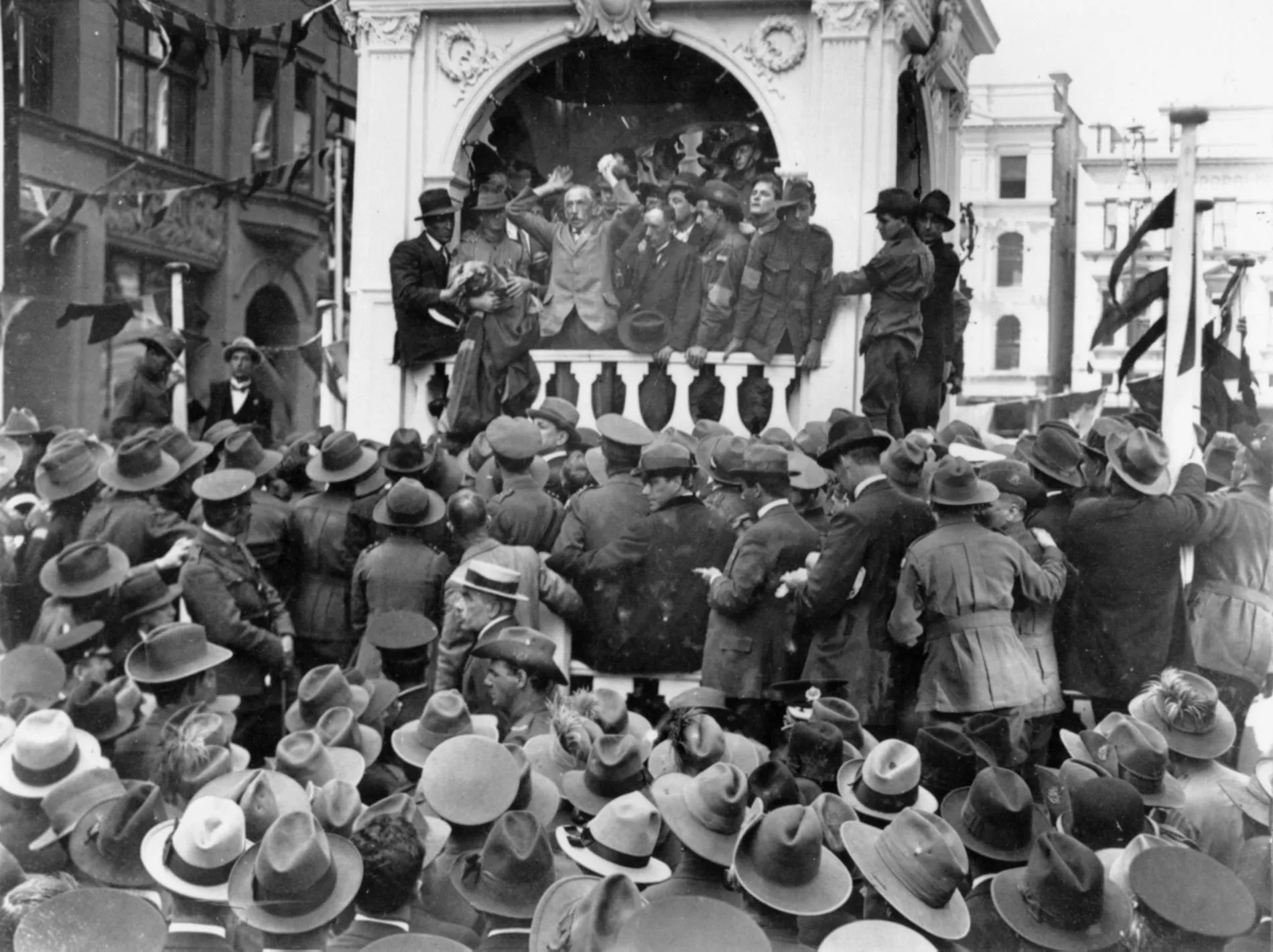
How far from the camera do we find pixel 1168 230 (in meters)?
8.85

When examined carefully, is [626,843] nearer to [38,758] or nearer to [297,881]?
[297,881]

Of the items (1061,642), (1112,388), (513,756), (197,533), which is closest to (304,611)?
(197,533)

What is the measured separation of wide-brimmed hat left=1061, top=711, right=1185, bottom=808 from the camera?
5051 mm

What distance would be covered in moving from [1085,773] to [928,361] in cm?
620

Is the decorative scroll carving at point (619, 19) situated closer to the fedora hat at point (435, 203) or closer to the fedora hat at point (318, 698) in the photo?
the fedora hat at point (435, 203)

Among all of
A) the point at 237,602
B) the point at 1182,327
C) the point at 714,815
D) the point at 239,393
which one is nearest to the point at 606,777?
the point at 714,815

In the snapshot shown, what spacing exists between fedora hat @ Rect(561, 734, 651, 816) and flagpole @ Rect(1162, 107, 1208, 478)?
156 inches

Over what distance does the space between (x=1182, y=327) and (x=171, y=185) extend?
699 centimetres

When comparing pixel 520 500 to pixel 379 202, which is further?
pixel 379 202

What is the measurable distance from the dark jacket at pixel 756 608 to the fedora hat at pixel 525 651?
105cm

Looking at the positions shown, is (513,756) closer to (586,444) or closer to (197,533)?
(197,533)

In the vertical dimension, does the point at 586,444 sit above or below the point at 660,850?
above

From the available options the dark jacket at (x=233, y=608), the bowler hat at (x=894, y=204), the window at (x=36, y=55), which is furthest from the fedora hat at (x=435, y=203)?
the dark jacket at (x=233, y=608)

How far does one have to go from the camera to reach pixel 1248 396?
349 inches
